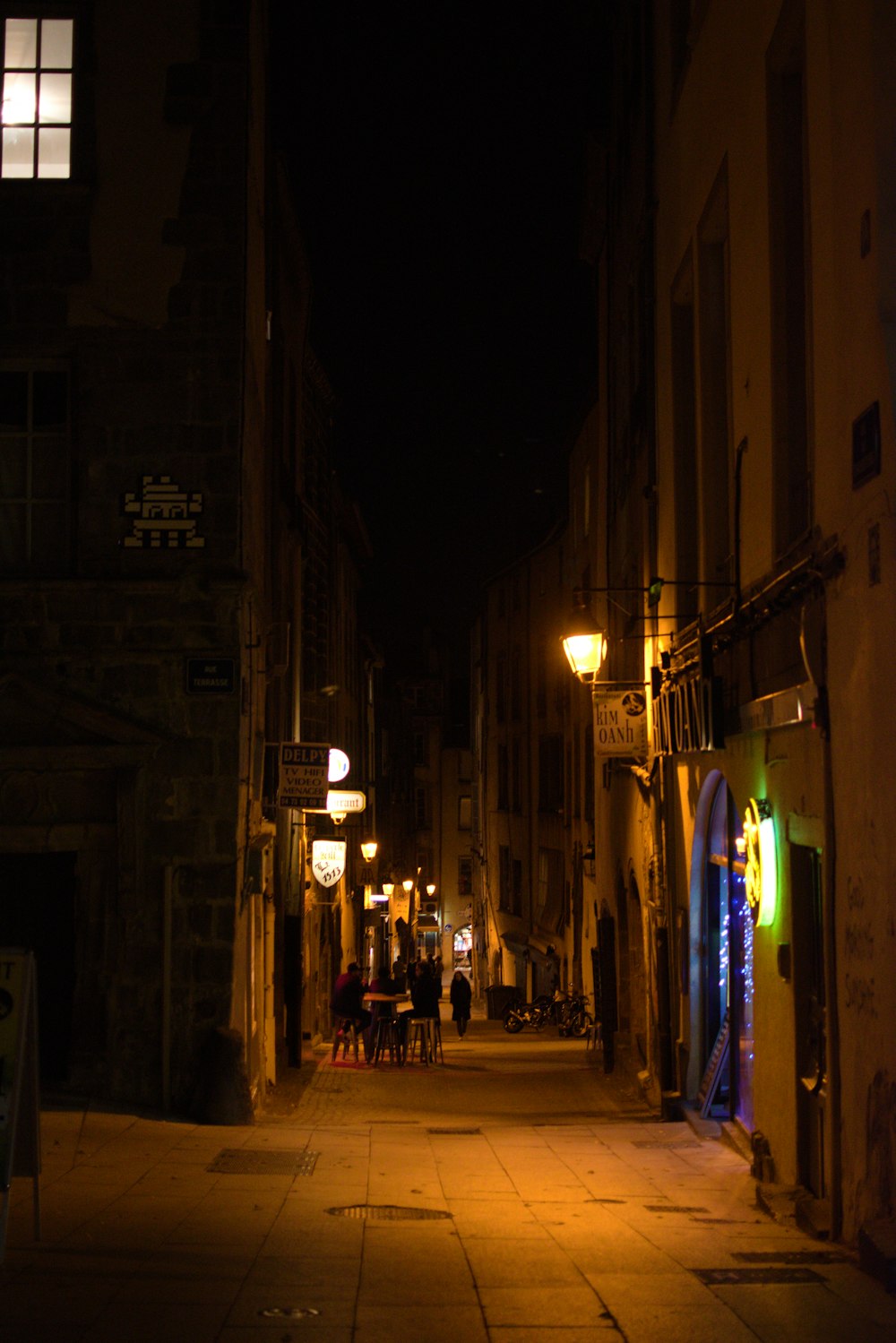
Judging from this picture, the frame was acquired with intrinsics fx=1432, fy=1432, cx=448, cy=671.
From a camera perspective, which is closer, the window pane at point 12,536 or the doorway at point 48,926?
the doorway at point 48,926

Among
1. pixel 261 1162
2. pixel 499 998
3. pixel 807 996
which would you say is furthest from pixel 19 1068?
pixel 499 998

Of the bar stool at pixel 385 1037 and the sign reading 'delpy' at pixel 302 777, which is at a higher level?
the sign reading 'delpy' at pixel 302 777

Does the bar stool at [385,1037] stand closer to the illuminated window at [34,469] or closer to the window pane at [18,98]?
the illuminated window at [34,469]

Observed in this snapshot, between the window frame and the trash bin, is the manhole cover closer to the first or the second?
the window frame

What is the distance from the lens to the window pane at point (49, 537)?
1340cm

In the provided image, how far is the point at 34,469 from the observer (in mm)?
13500

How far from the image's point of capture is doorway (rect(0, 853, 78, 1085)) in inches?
513

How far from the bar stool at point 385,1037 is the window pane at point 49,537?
9.37 m

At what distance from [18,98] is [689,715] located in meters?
8.56

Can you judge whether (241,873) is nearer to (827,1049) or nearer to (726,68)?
(827,1049)

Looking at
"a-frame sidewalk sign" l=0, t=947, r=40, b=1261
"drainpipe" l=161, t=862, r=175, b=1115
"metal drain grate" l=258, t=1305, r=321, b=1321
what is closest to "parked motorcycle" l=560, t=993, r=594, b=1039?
"drainpipe" l=161, t=862, r=175, b=1115

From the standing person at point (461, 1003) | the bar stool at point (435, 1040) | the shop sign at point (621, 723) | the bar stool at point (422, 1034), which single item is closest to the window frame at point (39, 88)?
the shop sign at point (621, 723)

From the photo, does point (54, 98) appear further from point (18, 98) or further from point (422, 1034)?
point (422, 1034)

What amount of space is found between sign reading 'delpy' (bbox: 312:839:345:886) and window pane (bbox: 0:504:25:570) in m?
9.91
